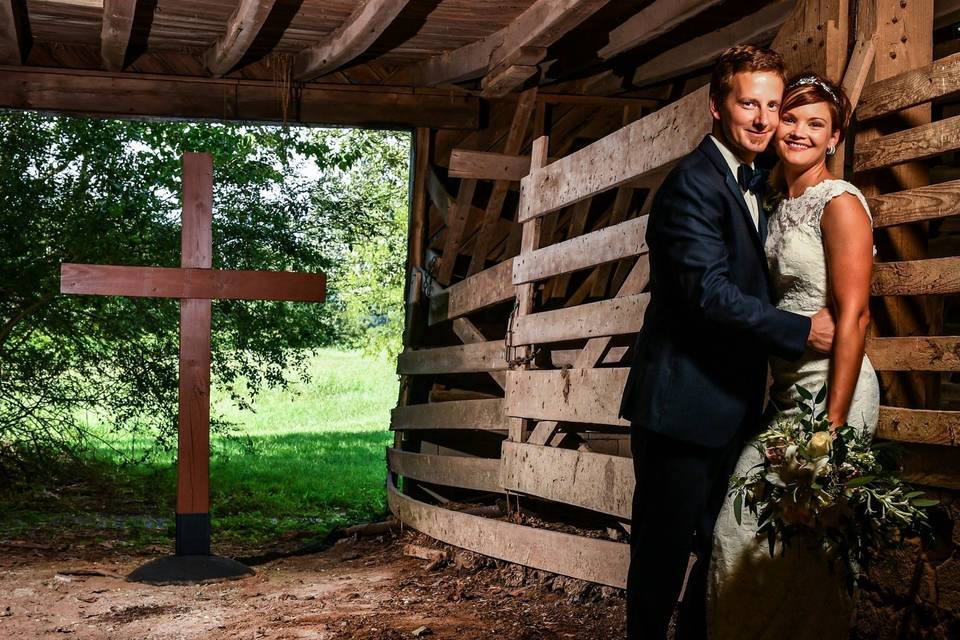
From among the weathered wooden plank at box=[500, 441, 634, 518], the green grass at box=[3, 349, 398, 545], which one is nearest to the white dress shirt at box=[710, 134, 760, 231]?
the weathered wooden plank at box=[500, 441, 634, 518]

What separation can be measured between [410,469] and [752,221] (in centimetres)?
545

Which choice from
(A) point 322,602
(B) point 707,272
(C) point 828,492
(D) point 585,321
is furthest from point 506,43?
(C) point 828,492

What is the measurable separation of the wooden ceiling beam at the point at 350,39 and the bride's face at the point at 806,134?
11.7 feet

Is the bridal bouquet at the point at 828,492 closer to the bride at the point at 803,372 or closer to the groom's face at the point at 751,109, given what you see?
the bride at the point at 803,372

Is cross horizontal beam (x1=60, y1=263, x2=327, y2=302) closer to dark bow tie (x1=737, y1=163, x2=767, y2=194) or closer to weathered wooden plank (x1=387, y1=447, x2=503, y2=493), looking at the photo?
weathered wooden plank (x1=387, y1=447, x2=503, y2=493)

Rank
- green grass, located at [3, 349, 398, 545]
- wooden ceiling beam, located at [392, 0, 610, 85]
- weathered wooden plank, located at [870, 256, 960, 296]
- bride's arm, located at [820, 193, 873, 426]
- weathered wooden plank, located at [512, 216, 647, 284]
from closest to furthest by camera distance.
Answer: bride's arm, located at [820, 193, 873, 426] → weathered wooden plank, located at [870, 256, 960, 296] → weathered wooden plank, located at [512, 216, 647, 284] → wooden ceiling beam, located at [392, 0, 610, 85] → green grass, located at [3, 349, 398, 545]

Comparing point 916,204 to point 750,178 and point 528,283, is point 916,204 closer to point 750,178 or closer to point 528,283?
point 750,178

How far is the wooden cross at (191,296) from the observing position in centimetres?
643

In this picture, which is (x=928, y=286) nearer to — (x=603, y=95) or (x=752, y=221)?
(x=752, y=221)

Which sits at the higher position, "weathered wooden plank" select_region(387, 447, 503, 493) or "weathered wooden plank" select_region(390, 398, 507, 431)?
"weathered wooden plank" select_region(390, 398, 507, 431)

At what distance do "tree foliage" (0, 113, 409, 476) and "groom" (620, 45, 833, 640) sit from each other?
7.64 metres

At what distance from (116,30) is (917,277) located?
16.8ft

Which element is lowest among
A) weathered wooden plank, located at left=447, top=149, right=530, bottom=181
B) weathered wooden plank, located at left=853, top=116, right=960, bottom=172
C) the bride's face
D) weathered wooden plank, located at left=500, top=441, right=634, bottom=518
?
weathered wooden plank, located at left=500, top=441, right=634, bottom=518

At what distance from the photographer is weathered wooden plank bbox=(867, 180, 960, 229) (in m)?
3.40
